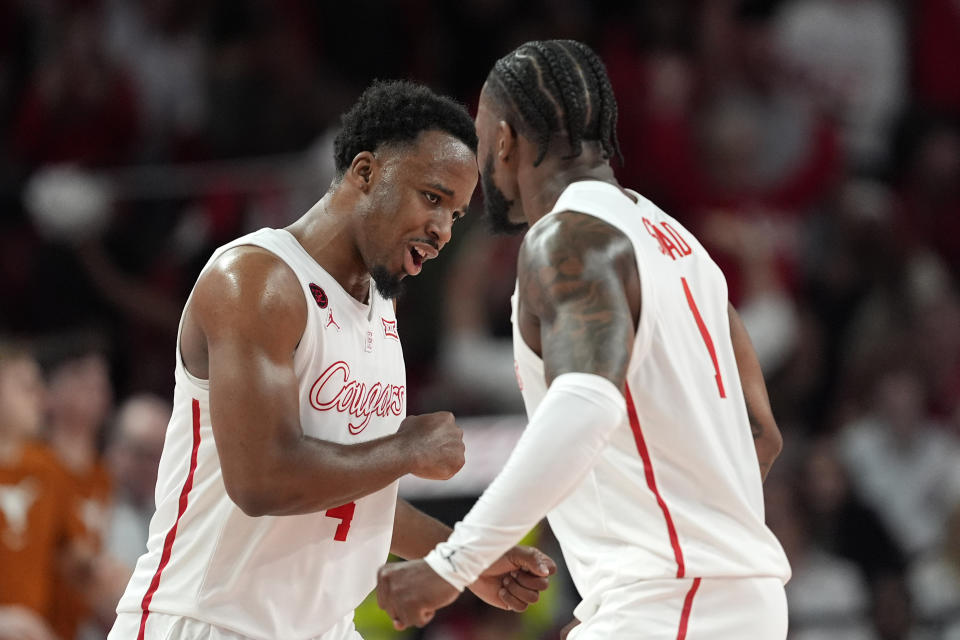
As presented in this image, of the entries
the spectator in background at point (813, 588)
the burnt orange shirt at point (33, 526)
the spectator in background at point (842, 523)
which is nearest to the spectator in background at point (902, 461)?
the spectator in background at point (842, 523)

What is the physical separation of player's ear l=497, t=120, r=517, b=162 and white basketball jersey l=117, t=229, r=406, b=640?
2.02 ft

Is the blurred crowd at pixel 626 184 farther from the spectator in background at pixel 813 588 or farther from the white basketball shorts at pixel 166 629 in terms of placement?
the white basketball shorts at pixel 166 629

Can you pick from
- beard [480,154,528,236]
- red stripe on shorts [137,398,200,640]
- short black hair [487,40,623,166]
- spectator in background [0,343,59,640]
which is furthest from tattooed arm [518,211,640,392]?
spectator in background [0,343,59,640]

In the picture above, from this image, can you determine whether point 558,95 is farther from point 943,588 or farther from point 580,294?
point 943,588

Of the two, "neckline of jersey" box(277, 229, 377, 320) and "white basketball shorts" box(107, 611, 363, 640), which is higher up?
Answer: "neckline of jersey" box(277, 229, 377, 320)

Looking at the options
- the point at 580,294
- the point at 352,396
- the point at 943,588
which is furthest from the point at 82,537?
the point at 943,588

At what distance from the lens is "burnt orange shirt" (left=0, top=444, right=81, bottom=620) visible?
22.4ft

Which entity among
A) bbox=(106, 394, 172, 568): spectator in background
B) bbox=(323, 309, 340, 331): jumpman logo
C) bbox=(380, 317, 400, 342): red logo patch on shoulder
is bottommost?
bbox=(106, 394, 172, 568): spectator in background

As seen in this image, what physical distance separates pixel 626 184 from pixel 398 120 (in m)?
5.26

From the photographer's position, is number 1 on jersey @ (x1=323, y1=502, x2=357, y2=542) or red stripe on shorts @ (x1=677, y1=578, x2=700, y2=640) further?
number 1 on jersey @ (x1=323, y1=502, x2=357, y2=542)

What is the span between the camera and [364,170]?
4.07 meters

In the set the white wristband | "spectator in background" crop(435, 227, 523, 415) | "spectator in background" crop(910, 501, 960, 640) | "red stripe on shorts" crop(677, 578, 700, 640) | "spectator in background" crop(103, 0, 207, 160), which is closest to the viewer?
the white wristband

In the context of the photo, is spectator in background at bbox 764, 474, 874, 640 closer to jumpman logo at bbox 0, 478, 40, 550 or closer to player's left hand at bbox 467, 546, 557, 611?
jumpman logo at bbox 0, 478, 40, 550

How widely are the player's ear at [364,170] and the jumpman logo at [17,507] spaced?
3695 mm
